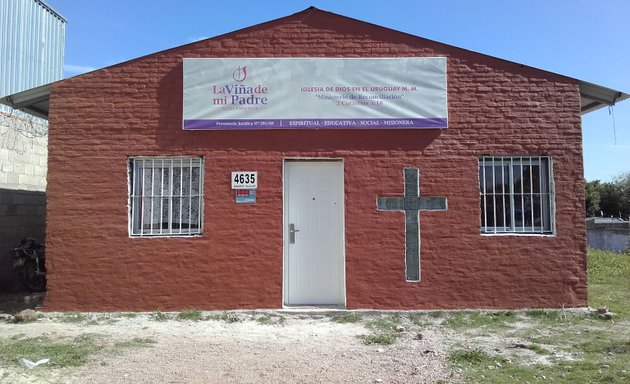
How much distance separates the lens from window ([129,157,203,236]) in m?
8.26

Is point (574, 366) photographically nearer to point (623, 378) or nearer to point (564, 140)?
point (623, 378)

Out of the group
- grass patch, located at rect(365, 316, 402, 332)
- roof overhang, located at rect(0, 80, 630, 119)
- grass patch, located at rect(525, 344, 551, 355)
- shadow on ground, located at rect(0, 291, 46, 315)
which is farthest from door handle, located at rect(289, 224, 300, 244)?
roof overhang, located at rect(0, 80, 630, 119)

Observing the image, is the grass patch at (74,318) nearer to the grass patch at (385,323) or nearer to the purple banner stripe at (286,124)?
the purple banner stripe at (286,124)

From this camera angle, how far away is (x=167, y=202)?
8.27 m

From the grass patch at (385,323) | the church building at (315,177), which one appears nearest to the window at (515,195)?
the church building at (315,177)

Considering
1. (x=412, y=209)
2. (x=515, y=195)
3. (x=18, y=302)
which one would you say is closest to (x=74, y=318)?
(x=18, y=302)

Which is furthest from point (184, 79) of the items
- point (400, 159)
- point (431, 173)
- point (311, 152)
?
point (431, 173)

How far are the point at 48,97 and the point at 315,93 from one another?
4182 millimetres

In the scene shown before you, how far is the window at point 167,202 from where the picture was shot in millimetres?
8258

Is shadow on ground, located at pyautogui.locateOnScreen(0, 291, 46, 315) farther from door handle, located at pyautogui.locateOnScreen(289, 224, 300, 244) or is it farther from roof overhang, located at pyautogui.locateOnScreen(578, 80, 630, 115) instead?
roof overhang, located at pyautogui.locateOnScreen(578, 80, 630, 115)

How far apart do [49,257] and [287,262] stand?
355cm

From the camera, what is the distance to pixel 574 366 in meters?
5.65

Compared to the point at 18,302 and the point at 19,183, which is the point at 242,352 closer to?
the point at 18,302

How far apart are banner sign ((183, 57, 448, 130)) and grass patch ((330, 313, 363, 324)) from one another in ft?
9.10
